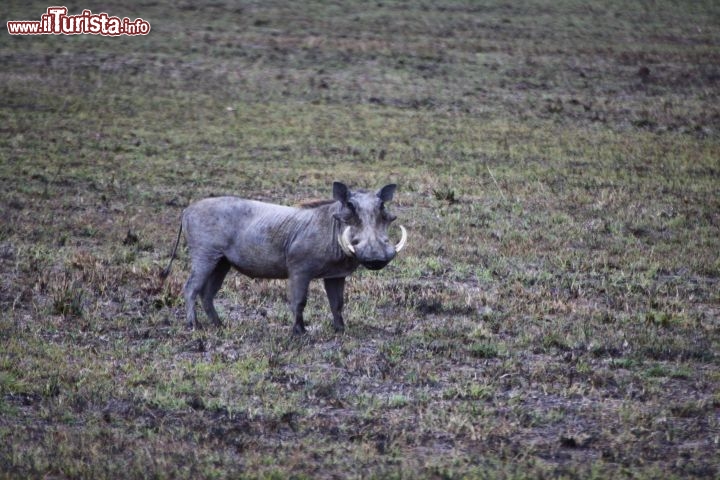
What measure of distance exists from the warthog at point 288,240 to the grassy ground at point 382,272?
37cm

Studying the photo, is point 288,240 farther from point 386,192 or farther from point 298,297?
point 386,192

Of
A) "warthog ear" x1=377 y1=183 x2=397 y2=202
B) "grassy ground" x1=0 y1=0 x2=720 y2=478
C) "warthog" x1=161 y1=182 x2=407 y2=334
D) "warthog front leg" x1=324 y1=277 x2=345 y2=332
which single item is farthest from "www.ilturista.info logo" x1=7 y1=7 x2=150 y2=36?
"warthog ear" x1=377 y1=183 x2=397 y2=202

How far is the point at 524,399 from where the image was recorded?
7219 millimetres

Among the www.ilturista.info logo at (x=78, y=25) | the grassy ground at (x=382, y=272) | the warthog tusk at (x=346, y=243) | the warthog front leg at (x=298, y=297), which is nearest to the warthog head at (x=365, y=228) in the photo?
the warthog tusk at (x=346, y=243)

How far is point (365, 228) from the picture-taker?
824 cm

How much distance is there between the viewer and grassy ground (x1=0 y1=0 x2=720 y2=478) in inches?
251

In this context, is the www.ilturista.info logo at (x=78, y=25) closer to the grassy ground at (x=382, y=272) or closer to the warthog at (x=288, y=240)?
the grassy ground at (x=382, y=272)

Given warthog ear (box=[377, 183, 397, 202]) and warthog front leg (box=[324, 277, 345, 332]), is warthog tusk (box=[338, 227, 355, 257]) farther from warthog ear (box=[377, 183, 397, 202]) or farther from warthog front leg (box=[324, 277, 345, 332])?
warthog front leg (box=[324, 277, 345, 332])

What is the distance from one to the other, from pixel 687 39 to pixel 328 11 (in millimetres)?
11193

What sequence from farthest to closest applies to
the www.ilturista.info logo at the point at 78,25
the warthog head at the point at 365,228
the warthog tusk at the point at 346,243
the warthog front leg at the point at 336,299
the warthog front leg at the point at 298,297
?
the www.ilturista.info logo at the point at 78,25 → the warthog front leg at the point at 336,299 → the warthog front leg at the point at 298,297 → the warthog tusk at the point at 346,243 → the warthog head at the point at 365,228

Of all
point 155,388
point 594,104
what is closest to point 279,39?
point 594,104

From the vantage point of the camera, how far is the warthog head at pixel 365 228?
809 centimetres

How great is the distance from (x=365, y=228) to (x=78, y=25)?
25.7 meters

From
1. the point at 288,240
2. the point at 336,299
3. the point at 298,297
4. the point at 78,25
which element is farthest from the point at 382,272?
the point at 78,25
